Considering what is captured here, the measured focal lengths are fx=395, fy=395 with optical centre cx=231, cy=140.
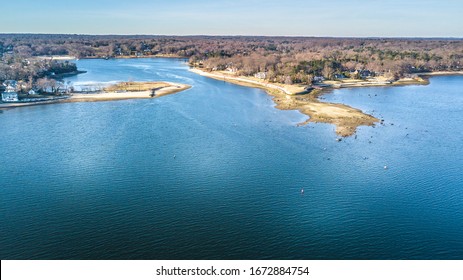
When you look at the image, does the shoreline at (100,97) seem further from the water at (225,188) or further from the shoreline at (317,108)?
the shoreline at (317,108)

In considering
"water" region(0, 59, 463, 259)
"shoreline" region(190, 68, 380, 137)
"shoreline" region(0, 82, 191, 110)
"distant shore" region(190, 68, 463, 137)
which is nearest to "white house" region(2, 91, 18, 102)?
"shoreline" region(0, 82, 191, 110)

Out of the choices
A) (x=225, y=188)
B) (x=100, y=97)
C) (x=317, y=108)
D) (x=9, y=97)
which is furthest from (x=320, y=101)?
(x=9, y=97)

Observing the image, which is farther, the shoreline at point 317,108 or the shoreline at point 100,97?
the shoreline at point 100,97

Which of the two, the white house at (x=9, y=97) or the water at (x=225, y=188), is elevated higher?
the white house at (x=9, y=97)

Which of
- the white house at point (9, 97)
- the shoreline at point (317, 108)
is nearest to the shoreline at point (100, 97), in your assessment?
the white house at point (9, 97)

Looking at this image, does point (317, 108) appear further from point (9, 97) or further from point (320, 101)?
point (9, 97)
